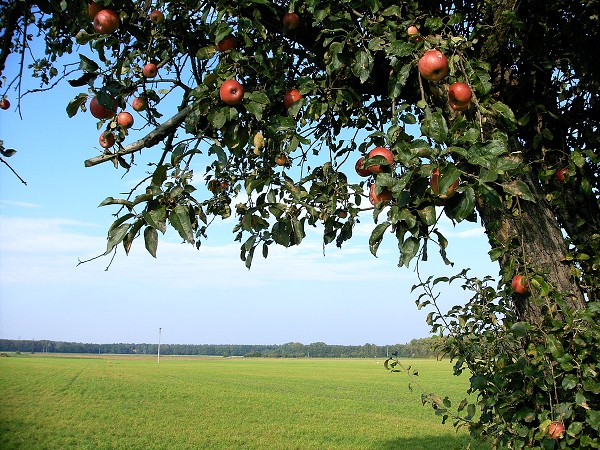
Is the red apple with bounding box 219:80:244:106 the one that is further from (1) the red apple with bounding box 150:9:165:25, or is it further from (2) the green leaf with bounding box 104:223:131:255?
(1) the red apple with bounding box 150:9:165:25

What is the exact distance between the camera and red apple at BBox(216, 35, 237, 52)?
108 inches

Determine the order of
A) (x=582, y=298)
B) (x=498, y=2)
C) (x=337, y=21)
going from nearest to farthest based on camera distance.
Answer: (x=337, y=21) → (x=582, y=298) → (x=498, y=2)

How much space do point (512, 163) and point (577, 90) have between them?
107 inches

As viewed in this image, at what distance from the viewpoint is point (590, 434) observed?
265 centimetres

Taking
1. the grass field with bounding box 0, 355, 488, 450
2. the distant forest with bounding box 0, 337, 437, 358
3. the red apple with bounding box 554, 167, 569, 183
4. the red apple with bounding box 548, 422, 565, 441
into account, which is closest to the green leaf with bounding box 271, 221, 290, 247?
the red apple with bounding box 548, 422, 565, 441

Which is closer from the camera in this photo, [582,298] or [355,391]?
[582,298]

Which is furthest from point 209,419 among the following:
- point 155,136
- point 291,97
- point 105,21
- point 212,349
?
point 212,349

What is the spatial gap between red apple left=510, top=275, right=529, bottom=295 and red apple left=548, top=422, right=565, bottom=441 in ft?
2.22

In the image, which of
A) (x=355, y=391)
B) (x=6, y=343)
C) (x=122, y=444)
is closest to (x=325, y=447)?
(x=122, y=444)

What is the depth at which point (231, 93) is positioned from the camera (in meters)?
2.29

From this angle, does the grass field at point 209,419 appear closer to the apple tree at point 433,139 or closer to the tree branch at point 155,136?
the apple tree at point 433,139

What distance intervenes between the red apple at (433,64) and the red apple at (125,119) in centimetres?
163

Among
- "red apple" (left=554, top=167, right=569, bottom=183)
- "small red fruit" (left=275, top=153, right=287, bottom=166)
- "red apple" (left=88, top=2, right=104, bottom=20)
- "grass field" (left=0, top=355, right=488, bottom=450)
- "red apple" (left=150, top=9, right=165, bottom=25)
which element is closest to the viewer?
"red apple" (left=88, top=2, right=104, bottom=20)

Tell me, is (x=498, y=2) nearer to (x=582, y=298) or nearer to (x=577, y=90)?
(x=577, y=90)
